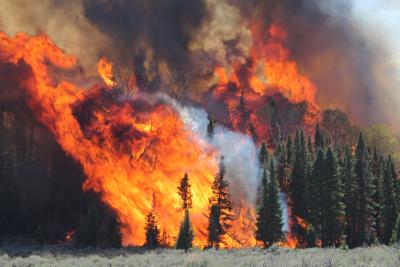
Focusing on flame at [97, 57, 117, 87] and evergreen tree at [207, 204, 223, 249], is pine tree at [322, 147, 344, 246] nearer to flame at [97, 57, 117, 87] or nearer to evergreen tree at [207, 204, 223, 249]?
evergreen tree at [207, 204, 223, 249]

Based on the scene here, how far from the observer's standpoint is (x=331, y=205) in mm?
69812

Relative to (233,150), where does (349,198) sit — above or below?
below

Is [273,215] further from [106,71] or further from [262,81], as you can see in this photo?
[262,81]

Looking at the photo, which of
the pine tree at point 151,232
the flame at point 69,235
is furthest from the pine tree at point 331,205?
the flame at point 69,235

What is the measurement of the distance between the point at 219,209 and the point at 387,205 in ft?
87.3

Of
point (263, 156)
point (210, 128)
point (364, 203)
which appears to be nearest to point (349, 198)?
point (364, 203)

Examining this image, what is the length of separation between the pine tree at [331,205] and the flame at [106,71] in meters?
35.8

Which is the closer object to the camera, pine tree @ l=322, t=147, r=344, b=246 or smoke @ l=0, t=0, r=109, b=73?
pine tree @ l=322, t=147, r=344, b=246

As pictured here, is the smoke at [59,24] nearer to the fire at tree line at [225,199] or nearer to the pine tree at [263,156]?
the fire at tree line at [225,199]

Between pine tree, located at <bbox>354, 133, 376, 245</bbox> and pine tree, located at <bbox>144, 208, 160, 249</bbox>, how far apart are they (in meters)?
28.3

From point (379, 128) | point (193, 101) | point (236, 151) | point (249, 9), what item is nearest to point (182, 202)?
point (236, 151)

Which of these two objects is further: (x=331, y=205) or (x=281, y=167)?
(x=281, y=167)

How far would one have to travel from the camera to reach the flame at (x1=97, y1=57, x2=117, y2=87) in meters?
84.2

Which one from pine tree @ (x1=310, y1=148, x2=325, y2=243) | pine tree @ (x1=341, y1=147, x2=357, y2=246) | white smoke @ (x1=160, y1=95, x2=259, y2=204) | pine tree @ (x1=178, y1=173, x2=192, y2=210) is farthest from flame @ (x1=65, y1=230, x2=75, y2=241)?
pine tree @ (x1=341, y1=147, x2=357, y2=246)
